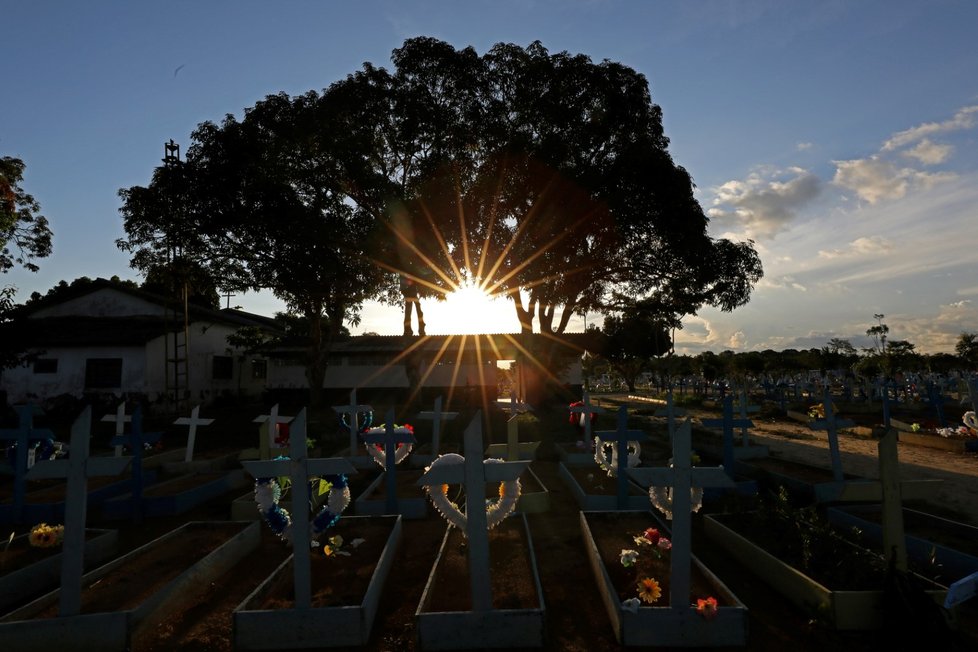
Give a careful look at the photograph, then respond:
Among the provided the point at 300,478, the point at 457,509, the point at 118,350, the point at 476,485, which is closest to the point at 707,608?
the point at 476,485

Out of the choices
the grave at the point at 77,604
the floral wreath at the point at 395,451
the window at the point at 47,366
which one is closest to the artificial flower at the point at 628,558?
the floral wreath at the point at 395,451

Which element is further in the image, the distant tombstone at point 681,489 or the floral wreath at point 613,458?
the floral wreath at point 613,458

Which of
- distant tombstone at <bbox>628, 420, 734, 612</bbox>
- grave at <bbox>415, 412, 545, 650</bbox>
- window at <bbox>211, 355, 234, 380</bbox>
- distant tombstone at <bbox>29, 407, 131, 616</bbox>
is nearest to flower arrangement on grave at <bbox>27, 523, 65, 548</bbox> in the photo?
distant tombstone at <bbox>29, 407, 131, 616</bbox>

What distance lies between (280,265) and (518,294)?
10429mm

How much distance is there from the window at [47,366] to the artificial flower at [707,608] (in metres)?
30.9

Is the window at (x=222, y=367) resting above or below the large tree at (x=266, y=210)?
below

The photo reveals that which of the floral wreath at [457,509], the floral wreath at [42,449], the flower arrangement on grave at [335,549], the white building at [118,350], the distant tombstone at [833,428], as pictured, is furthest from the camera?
the white building at [118,350]

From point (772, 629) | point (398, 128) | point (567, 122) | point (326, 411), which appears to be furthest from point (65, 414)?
point (772, 629)

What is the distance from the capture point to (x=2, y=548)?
686 centimetres

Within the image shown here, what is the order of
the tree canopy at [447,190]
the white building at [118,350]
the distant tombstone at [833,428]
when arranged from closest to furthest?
the distant tombstone at [833,428] < the tree canopy at [447,190] < the white building at [118,350]

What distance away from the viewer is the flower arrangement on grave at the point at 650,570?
4.52 metres

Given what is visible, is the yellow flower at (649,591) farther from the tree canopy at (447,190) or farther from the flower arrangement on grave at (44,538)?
the tree canopy at (447,190)

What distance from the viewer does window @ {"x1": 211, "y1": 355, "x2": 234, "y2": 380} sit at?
101 ft

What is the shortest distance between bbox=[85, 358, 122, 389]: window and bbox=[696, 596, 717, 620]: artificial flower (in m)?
28.5
